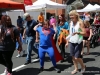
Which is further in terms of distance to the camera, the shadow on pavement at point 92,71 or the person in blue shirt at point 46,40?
the person in blue shirt at point 46,40

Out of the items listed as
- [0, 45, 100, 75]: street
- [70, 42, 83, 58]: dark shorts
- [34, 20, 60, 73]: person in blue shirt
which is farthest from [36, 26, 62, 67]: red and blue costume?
[70, 42, 83, 58]: dark shorts

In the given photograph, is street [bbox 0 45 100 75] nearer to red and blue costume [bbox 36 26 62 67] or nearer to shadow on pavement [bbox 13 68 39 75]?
shadow on pavement [bbox 13 68 39 75]

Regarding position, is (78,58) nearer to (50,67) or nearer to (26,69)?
(50,67)

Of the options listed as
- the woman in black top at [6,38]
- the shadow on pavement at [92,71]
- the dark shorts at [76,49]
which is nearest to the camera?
the woman in black top at [6,38]

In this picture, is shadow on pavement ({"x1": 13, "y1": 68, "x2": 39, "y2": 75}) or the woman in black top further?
shadow on pavement ({"x1": 13, "y1": 68, "x2": 39, "y2": 75})

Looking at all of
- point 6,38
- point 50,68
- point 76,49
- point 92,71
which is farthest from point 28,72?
point 92,71

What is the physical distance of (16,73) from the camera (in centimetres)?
653

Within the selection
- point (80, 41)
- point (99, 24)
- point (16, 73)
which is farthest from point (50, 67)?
point (99, 24)

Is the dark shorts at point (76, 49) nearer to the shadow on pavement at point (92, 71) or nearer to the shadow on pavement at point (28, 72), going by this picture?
the shadow on pavement at point (92, 71)

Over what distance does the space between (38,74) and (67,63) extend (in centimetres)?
156

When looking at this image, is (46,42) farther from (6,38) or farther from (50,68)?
(6,38)

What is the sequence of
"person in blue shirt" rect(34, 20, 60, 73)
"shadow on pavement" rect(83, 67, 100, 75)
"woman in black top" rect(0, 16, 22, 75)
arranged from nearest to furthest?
"woman in black top" rect(0, 16, 22, 75) < "shadow on pavement" rect(83, 67, 100, 75) < "person in blue shirt" rect(34, 20, 60, 73)

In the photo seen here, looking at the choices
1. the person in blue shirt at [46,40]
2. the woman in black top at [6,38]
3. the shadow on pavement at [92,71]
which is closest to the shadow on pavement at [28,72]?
the person in blue shirt at [46,40]

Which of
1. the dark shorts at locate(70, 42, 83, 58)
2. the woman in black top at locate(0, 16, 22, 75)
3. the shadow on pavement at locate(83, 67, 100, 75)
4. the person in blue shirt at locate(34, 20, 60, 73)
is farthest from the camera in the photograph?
the person in blue shirt at locate(34, 20, 60, 73)
